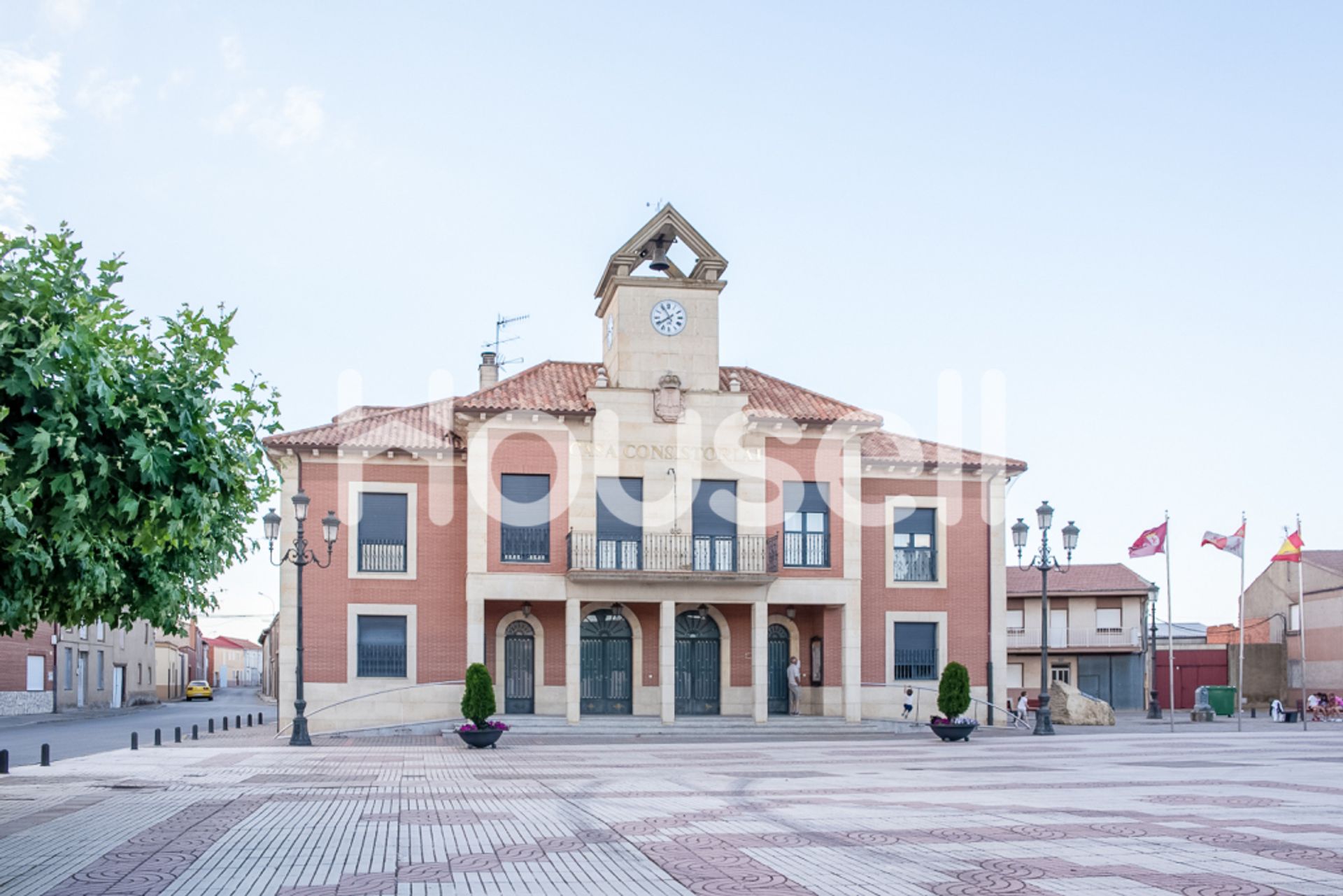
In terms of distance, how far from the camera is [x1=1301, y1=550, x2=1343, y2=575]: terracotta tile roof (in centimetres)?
4913

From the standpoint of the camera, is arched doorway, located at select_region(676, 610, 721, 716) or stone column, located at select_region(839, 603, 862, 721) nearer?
stone column, located at select_region(839, 603, 862, 721)

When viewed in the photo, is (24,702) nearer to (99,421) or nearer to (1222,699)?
(1222,699)

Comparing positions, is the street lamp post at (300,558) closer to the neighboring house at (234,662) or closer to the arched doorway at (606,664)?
the arched doorway at (606,664)

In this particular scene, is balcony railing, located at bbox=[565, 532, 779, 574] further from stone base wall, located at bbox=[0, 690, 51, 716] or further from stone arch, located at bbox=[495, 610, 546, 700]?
stone base wall, located at bbox=[0, 690, 51, 716]

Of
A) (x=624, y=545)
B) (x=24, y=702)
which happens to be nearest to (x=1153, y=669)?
(x=624, y=545)

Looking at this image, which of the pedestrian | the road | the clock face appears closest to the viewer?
the road

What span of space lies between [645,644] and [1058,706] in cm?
1222

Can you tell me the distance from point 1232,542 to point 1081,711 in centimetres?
587

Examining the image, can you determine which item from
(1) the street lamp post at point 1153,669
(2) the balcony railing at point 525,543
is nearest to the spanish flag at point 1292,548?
(1) the street lamp post at point 1153,669

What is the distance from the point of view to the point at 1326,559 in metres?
51.1

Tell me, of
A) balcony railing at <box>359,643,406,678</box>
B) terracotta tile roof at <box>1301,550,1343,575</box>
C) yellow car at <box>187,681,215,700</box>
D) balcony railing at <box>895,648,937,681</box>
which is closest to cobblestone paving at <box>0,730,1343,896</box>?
balcony railing at <box>359,643,406,678</box>

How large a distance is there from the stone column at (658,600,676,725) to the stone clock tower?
16.6 feet

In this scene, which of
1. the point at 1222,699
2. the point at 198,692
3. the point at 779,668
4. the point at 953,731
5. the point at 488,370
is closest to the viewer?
the point at 953,731

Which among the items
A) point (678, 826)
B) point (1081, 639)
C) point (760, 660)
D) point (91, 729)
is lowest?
point (91, 729)
